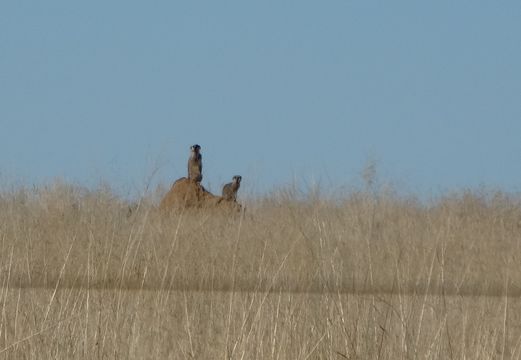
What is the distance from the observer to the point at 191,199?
13867 millimetres

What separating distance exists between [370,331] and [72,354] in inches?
48.6

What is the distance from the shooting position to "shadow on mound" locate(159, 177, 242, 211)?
1333cm

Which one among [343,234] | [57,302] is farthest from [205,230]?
[57,302]

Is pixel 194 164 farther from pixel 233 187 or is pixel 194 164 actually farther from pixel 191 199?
pixel 191 199

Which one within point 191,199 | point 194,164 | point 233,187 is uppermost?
point 194,164

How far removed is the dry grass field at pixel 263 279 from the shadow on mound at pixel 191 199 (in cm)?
37

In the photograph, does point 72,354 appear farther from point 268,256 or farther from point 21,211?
point 21,211

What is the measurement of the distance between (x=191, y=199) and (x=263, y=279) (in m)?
5.68

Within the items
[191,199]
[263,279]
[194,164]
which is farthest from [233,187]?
[263,279]

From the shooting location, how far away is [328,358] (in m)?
4.61

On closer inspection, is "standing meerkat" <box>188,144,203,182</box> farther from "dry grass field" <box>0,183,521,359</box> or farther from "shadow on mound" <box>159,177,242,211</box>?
"dry grass field" <box>0,183,521,359</box>

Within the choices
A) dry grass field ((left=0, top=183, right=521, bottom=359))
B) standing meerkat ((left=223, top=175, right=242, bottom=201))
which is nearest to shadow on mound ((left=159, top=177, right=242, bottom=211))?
dry grass field ((left=0, top=183, right=521, bottom=359))

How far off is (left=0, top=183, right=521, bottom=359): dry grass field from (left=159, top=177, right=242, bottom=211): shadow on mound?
0.37 meters

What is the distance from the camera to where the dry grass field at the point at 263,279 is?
475 cm
